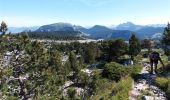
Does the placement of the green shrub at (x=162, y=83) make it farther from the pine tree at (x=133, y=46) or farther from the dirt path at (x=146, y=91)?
the pine tree at (x=133, y=46)

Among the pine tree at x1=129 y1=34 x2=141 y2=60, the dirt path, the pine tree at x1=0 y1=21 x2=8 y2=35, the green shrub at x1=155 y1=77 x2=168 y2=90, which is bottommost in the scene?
the pine tree at x1=129 y1=34 x2=141 y2=60

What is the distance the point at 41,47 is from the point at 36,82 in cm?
578

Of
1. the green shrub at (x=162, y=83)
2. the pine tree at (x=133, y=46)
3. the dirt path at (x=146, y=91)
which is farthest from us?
the pine tree at (x=133, y=46)

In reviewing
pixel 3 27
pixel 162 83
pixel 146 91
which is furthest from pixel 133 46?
pixel 146 91

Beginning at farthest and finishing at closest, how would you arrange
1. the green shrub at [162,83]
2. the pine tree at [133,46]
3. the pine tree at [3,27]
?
the pine tree at [133,46] < the pine tree at [3,27] < the green shrub at [162,83]

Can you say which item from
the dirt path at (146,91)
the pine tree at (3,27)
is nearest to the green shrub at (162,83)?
the dirt path at (146,91)

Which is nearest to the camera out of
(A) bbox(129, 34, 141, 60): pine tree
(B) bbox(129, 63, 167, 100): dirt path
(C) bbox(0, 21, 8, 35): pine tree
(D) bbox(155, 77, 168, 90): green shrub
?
(B) bbox(129, 63, 167, 100): dirt path

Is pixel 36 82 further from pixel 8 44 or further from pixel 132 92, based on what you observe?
pixel 132 92

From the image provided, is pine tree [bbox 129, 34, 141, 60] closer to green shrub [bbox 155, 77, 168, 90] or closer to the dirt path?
the dirt path

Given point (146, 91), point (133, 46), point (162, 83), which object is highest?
point (162, 83)

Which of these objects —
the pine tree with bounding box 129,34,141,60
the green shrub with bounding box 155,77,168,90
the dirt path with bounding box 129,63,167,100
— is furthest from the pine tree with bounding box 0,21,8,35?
the pine tree with bounding box 129,34,141,60

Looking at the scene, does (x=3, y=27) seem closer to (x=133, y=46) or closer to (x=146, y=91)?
(x=146, y=91)

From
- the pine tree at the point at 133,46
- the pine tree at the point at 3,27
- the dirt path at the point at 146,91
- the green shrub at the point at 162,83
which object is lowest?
the pine tree at the point at 133,46

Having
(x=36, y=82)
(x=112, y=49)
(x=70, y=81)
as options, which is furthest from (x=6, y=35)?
(x=112, y=49)
